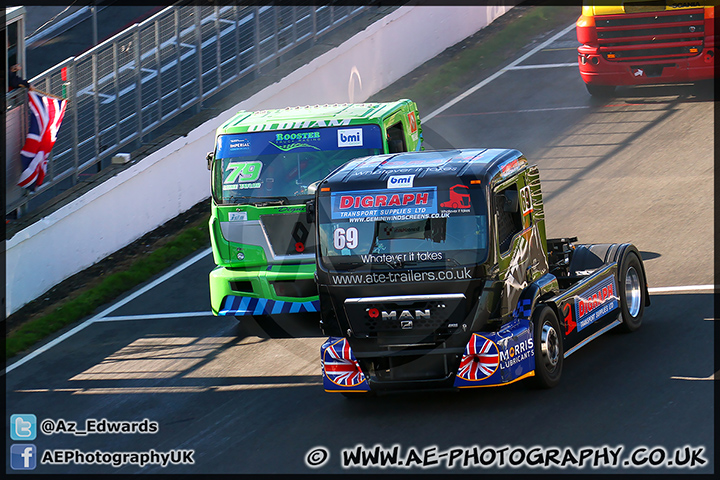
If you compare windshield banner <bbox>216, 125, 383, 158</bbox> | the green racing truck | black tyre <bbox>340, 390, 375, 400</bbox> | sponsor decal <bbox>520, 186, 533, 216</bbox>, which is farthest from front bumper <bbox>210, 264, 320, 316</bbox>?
sponsor decal <bbox>520, 186, 533, 216</bbox>

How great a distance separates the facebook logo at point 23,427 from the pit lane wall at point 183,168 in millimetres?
4004

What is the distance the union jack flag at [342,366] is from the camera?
10094mm

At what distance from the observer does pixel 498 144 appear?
1858 centimetres

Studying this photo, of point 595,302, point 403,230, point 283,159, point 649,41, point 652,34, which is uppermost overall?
point 403,230

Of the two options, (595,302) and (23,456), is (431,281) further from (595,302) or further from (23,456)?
(23,456)

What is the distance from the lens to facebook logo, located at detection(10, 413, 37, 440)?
10867 millimetres

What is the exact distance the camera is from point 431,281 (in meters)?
9.73

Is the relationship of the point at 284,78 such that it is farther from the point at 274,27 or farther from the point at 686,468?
the point at 686,468

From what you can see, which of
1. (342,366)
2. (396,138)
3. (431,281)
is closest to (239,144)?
(396,138)

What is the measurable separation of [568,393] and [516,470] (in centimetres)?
168

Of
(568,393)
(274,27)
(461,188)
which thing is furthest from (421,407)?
(274,27)

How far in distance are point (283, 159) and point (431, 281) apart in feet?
12.1

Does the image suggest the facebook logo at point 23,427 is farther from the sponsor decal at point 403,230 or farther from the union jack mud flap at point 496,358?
the union jack mud flap at point 496,358

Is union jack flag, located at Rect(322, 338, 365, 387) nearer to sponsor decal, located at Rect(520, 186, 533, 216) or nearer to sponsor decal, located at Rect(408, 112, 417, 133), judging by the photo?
sponsor decal, located at Rect(520, 186, 533, 216)
